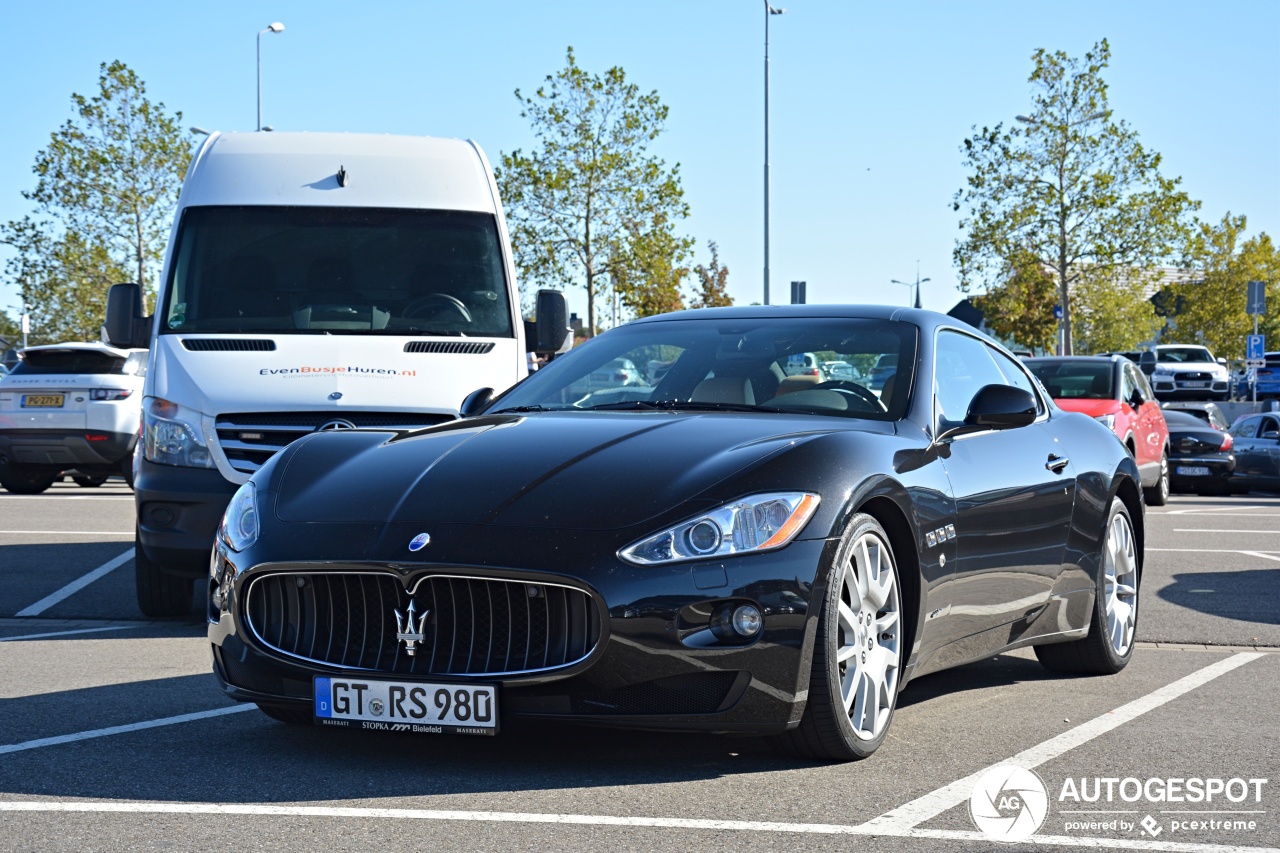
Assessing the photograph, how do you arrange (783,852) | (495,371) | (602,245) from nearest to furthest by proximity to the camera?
(783,852), (495,371), (602,245)

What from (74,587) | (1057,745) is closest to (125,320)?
(74,587)

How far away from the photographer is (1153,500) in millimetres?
19156

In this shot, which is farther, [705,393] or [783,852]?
[705,393]

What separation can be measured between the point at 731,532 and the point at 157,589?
495 cm

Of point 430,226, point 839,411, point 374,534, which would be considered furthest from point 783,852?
point 430,226

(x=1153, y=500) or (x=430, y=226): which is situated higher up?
(x=430, y=226)

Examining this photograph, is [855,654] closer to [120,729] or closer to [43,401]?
[120,729]

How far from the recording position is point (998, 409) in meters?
5.99

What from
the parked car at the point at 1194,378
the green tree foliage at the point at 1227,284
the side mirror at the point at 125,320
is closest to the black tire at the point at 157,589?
the side mirror at the point at 125,320

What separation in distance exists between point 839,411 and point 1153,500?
46.9ft

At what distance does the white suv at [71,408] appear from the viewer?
61.1 ft

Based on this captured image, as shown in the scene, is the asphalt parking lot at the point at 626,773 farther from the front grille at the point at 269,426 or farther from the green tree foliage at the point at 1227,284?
the green tree foliage at the point at 1227,284

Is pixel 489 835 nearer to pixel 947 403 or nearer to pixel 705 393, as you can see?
pixel 705 393

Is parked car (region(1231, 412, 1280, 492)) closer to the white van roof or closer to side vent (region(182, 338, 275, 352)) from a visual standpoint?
the white van roof
